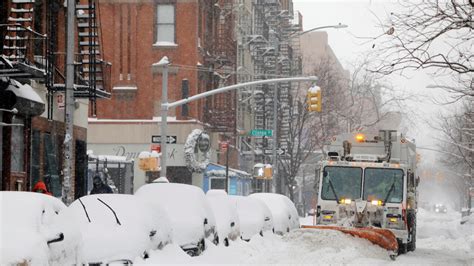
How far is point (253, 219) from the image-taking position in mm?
24062

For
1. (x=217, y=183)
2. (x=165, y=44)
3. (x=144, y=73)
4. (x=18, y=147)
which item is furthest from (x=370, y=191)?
(x=217, y=183)

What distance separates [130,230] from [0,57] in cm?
1043

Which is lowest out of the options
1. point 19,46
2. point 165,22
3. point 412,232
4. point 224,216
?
point 412,232

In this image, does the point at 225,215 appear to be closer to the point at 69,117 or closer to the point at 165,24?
the point at 69,117

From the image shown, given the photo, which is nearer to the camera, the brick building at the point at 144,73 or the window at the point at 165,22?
the brick building at the point at 144,73

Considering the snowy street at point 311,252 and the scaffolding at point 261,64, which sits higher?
the scaffolding at point 261,64

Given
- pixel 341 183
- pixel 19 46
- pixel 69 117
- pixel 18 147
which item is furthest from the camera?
pixel 18 147

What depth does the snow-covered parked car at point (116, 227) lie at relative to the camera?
13.2 metres

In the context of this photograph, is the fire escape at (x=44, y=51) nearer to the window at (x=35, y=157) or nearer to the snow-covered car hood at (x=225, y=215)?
the window at (x=35, y=157)

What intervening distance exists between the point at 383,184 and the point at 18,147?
33.2ft

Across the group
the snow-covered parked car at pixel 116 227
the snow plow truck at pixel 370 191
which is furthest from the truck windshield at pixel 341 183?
the snow-covered parked car at pixel 116 227

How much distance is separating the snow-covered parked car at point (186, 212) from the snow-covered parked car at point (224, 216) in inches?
67.1

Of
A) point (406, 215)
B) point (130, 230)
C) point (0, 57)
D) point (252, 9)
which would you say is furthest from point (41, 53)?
point (252, 9)

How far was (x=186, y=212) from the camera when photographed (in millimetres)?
18016
